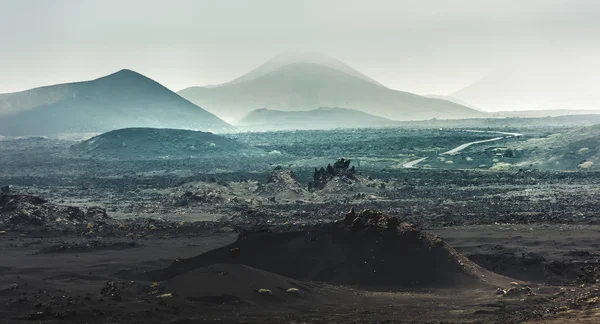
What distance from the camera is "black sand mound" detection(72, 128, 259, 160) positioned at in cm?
10775

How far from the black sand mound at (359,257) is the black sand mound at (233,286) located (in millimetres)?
1683

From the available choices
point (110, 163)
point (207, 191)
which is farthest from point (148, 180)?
point (110, 163)

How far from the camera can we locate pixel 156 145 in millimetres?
112500

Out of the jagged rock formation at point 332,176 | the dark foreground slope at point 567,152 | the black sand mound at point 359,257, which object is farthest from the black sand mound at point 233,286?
the dark foreground slope at point 567,152

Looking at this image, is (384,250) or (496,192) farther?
(496,192)

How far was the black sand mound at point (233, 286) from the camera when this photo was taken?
68.9 feet

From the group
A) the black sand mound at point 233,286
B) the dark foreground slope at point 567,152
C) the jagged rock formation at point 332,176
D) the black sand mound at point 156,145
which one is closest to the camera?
the black sand mound at point 233,286

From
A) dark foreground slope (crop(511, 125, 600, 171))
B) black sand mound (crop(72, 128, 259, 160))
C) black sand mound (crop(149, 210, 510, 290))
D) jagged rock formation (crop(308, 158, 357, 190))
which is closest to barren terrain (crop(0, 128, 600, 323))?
black sand mound (crop(149, 210, 510, 290))

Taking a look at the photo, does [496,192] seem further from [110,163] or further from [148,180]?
[110,163]

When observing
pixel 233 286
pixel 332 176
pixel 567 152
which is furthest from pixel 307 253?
pixel 567 152

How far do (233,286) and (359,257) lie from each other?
5.92 m

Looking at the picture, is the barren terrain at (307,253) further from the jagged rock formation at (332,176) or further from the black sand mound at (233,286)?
the jagged rock formation at (332,176)

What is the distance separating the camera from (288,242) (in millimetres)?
27234

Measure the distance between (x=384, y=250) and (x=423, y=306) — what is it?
514 centimetres
